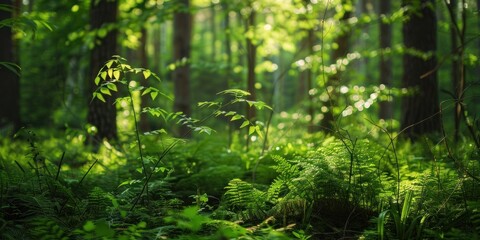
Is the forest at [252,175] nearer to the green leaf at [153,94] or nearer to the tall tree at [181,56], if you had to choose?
the green leaf at [153,94]

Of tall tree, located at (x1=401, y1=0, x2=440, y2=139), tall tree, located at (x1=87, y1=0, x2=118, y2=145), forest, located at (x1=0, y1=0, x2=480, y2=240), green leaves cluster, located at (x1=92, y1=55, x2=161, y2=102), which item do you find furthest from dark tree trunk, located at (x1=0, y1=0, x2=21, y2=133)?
tall tree, located at (x1=401, y1=0, x2=440, y2=139)

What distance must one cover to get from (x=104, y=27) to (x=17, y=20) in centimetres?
339

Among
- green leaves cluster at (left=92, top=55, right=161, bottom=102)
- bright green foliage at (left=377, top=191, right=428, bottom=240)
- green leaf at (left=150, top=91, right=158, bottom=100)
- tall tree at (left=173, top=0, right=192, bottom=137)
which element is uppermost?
tall tree at (left=173, top=0, right=192, bottom=137)

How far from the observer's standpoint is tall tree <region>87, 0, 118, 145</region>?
A: 710cm

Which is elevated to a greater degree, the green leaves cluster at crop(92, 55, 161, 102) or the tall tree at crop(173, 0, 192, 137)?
the tall tree at crop(173, 0, 192, 137)

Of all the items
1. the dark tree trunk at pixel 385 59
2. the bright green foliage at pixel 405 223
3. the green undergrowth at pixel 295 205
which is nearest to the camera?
the bright green foliage at pixel 405 223

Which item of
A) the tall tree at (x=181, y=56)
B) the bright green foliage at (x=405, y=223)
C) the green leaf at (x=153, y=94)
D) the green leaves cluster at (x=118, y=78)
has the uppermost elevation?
the tall tree at (x=181, y=56)

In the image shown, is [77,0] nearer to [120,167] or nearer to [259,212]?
[120,167]

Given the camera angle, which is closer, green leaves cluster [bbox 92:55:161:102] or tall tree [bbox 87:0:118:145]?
green leaves cluster [bbox 92:55:161:102]

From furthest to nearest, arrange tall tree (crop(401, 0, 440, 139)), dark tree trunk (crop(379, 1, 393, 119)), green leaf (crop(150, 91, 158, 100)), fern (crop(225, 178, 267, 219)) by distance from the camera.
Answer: dark tree trunk (crop(379, 1, 393, 119)) < tall tree (crop(401, 0, 440, 139)) < fern (crop(225, 178, 267, 219)) < green leaf (crop(150, 91, 158, 100))

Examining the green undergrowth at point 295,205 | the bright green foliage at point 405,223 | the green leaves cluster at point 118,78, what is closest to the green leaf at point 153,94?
the green leaves cluster at point 118,78

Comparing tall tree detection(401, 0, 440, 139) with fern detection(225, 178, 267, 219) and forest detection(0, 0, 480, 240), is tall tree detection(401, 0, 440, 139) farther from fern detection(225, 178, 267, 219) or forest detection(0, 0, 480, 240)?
fern detection(225, 178, 267, 219)

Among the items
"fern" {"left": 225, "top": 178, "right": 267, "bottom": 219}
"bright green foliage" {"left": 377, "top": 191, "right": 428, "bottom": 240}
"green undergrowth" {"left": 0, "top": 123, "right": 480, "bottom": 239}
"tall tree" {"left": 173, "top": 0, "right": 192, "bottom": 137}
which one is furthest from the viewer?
"tall tree" {"left": 173, "top": 0, "right": 192, "bottom": 137}

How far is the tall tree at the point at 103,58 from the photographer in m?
7.10
